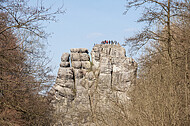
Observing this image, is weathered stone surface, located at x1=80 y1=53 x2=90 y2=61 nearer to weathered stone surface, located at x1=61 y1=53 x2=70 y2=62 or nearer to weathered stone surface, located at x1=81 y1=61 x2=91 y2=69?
weathered stone surface, located at x1=81 y1=61 x2=91 y2=69

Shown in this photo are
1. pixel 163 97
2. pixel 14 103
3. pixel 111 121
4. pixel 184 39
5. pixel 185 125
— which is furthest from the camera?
pixel 184 39

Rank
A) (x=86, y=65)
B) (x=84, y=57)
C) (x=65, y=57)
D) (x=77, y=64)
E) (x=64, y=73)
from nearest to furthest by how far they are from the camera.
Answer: (x=64, y=73), (x=65, y=57), (x=77, y=64), (x=84, y=57), (x=86, y=65)

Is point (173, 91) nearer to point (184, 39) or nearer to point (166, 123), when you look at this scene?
point (166, 123)

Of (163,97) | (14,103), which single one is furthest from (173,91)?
(14,103)

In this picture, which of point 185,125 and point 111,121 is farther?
point 111,121

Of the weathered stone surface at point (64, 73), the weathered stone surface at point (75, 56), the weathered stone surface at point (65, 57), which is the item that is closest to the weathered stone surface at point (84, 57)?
the weathered stone surface at point (75, 56)

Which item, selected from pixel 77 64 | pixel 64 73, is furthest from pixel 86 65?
pixel 64 73

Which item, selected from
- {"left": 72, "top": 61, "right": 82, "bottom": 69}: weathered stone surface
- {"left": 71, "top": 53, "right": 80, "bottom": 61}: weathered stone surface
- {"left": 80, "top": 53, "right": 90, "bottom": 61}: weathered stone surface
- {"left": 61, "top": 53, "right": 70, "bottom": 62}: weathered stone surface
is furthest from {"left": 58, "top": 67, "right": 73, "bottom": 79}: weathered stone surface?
{"left": 80, "top": 53, "right": 90, "bottom": 61}: weathered stone surface

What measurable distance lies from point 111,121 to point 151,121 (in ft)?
11.2

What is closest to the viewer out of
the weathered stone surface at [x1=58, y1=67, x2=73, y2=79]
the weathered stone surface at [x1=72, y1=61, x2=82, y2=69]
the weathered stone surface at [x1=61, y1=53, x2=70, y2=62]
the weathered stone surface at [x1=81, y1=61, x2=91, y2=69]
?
the weathered stone surface at [x1=58, y1=67, x2=73, y2=79]

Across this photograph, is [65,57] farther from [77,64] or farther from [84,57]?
[84,57]

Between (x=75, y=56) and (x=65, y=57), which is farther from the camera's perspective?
(x=75, y=56)

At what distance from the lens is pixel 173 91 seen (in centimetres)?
725

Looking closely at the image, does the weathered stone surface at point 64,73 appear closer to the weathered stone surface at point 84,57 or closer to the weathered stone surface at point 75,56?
the weathered stone surface at point 75,56
